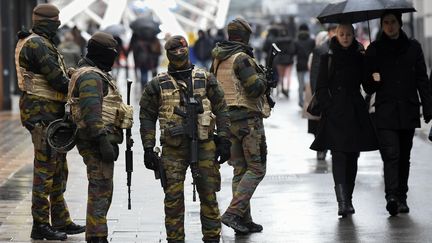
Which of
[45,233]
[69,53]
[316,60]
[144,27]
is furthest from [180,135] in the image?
[144,27]

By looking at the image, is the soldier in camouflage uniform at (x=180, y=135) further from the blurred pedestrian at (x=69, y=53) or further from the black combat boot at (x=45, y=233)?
the blurred pedestrian at (x=69, y=53)

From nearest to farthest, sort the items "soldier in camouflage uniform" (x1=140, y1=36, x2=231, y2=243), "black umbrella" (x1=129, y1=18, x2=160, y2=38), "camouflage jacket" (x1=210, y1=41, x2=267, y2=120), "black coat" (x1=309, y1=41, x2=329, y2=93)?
"soldier in camouflage uniform" (x1=140, y1=36, x2=231, y2=243)
"camouflage jacket" (x1=210, y1=41, x2=267, y2=120)
"black coat" (x1=309, y1=41, x2=329, y2=93)
"black umbrella" (x1=129, y1=18, x2=160, y2=38)

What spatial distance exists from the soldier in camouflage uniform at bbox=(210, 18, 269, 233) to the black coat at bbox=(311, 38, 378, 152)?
3.11 feet

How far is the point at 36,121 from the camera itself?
408 inches

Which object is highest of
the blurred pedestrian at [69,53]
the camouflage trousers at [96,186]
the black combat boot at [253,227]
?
the blurred pedestrian at [69,53]

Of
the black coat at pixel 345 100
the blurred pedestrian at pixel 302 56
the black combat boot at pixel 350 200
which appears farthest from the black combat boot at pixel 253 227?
the blurred pedestrian at pixel 302 56

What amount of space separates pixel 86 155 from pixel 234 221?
1.64 m

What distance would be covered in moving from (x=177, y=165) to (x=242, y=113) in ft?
4.65

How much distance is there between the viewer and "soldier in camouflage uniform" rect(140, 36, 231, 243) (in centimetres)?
943

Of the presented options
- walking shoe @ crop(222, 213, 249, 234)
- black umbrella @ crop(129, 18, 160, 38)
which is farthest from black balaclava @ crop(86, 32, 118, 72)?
black umbrella @ crop(129, 18, 160, 38)

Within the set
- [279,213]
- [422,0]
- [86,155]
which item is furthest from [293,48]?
[86,155]

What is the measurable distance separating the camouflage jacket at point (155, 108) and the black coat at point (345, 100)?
2115 mm

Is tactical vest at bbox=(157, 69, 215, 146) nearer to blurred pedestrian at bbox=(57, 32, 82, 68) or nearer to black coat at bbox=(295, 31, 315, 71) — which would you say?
blurred pedestrian at bbox=(57, 32, 82, 68)

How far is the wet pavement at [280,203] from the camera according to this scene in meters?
10.6
